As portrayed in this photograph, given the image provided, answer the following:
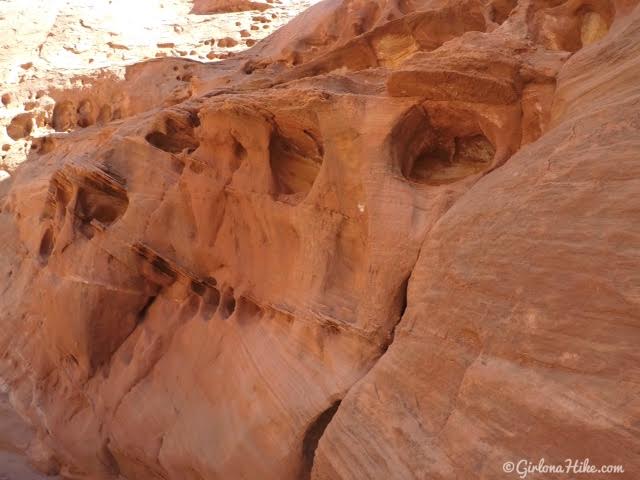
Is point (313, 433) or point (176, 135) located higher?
point (176, 135)

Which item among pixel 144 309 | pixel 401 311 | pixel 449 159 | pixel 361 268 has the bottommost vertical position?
pixel 144 309

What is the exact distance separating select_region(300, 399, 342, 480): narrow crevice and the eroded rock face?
0.06ft

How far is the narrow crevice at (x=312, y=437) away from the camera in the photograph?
13.0ft

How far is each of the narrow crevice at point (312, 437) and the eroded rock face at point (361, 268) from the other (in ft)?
0.06

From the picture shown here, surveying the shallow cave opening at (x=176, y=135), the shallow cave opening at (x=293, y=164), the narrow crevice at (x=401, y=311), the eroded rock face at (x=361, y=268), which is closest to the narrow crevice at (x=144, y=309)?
the eroded rock face at (x=361, y=268)

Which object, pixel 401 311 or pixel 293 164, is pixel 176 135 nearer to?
pixel 293 164

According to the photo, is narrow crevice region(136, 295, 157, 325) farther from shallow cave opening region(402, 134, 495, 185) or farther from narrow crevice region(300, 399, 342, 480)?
shallow cave opening region(402, 134, 495, 185)

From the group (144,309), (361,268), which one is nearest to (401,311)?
(361,268)

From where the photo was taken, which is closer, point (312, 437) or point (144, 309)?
point (312, 437)

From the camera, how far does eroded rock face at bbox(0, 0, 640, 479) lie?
2434 millimetres

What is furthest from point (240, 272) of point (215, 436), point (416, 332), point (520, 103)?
Result: point (520, 103)

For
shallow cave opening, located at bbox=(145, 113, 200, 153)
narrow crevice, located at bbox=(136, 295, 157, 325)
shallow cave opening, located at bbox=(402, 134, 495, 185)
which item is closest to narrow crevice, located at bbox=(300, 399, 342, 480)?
shallow cave opening, located at bbox=(402, 134, 495, 185)

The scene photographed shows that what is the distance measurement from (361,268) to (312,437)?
4.90 ft

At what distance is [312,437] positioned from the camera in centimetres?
403
